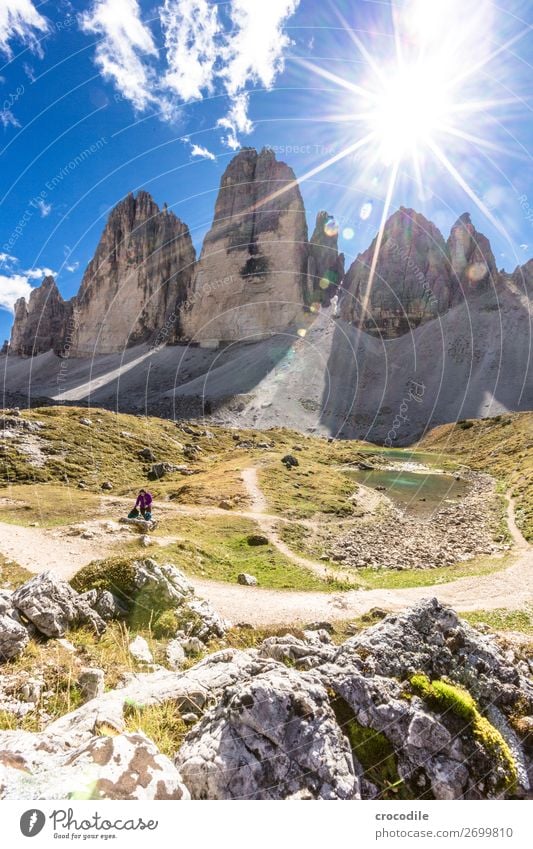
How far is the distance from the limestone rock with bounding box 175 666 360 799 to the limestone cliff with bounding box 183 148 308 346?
162313mm

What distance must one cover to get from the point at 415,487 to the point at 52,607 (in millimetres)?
51267

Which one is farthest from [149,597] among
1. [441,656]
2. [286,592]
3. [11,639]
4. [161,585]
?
[441,656]

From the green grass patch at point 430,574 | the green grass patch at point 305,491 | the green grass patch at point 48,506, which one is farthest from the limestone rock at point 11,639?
the green grass patch at point 305,491

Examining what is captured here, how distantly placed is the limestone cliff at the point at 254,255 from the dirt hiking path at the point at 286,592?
146 meters

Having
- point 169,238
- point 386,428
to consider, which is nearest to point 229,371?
point 386,428

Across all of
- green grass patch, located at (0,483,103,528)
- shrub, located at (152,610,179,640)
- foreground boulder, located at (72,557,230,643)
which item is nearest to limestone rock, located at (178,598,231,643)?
foreground boulder, located at (72,557,230,643)

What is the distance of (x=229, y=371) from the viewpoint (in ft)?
472

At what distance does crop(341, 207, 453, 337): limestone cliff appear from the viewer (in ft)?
556

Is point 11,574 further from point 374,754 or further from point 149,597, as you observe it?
point 374,754

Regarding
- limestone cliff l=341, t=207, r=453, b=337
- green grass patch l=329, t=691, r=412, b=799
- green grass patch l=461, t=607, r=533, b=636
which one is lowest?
green grass patch l=461, t=607, r=533, b=636

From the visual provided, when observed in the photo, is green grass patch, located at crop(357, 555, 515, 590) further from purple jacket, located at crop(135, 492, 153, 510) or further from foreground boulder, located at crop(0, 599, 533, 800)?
foreground boulder, located at crop(0, 599, 533, 800)

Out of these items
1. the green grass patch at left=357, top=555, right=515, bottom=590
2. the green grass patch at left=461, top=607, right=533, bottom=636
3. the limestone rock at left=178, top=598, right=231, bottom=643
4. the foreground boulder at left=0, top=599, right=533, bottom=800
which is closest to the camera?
the foreground boulder at left=0, top=599, right=533, bottom=800

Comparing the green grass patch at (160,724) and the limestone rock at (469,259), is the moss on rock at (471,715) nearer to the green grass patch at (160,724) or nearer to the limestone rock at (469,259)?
the green grass patch at (160,724)

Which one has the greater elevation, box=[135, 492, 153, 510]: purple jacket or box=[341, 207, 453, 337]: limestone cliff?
box=[341, 207, 453, 337]: limestone cliff
